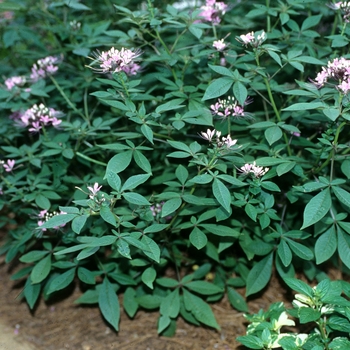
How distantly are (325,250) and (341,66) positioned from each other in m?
0.71

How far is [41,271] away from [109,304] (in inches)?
13.4

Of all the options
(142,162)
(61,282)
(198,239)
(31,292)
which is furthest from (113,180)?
(31,292)

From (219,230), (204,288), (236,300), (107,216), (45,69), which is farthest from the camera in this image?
(45,69)

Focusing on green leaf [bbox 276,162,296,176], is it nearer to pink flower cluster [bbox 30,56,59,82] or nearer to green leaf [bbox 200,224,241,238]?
green leaf [bbox 200,224,241,238]

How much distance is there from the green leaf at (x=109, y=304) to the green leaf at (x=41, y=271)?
0.26 m

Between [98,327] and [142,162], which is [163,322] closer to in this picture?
[98,327]

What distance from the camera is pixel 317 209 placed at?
1833mm

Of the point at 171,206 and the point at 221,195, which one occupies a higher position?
the point at 221,195

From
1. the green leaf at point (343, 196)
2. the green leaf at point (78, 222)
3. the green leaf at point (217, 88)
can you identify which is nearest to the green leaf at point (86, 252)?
the green leaf at point (78, 222)

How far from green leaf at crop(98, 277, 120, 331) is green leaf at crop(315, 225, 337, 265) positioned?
911mm

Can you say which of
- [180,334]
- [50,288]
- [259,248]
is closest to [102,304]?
[50,288]

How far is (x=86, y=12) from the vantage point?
3.66 meters

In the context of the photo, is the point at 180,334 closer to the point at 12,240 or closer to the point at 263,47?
the point at 12,240

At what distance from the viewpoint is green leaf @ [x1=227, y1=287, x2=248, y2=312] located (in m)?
2.40
